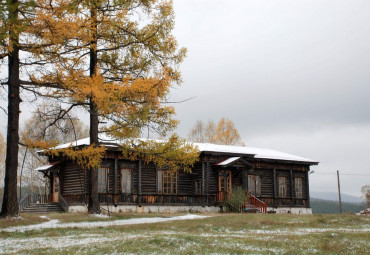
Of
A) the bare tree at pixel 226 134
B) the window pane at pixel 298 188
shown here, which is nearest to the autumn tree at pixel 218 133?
the bare tree at pixel 226 134

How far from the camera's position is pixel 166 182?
3125 cm

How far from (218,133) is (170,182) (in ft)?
78.3

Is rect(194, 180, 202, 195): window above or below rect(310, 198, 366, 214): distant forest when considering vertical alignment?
above

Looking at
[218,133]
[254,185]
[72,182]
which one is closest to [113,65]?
[72,182]

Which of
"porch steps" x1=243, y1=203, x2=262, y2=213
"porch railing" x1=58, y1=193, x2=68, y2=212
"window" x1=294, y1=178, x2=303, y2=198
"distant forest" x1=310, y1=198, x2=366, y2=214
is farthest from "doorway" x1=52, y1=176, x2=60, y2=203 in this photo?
"distant forest" x1=310, y1=198, x2=366, y2=214

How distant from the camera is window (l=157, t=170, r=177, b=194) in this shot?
3103 centimetres

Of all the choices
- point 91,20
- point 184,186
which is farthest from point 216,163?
point 91,20

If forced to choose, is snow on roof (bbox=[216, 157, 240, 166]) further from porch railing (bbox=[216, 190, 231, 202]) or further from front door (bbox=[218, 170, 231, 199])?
porch railing (bbox=[216, 190, 231, 202])

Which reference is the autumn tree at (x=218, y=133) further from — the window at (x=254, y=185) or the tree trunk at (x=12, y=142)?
the tree trunk at (x=12, y=142)

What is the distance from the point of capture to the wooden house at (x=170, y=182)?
94.4 ft

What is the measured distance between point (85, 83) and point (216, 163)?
1458 centimetres

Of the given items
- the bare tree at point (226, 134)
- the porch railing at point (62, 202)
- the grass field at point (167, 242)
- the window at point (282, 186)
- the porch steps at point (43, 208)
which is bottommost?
the grass field at point (167, 242)

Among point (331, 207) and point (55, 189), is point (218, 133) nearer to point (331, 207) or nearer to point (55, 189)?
point (55, 189)

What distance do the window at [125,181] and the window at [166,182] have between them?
2.17 m
